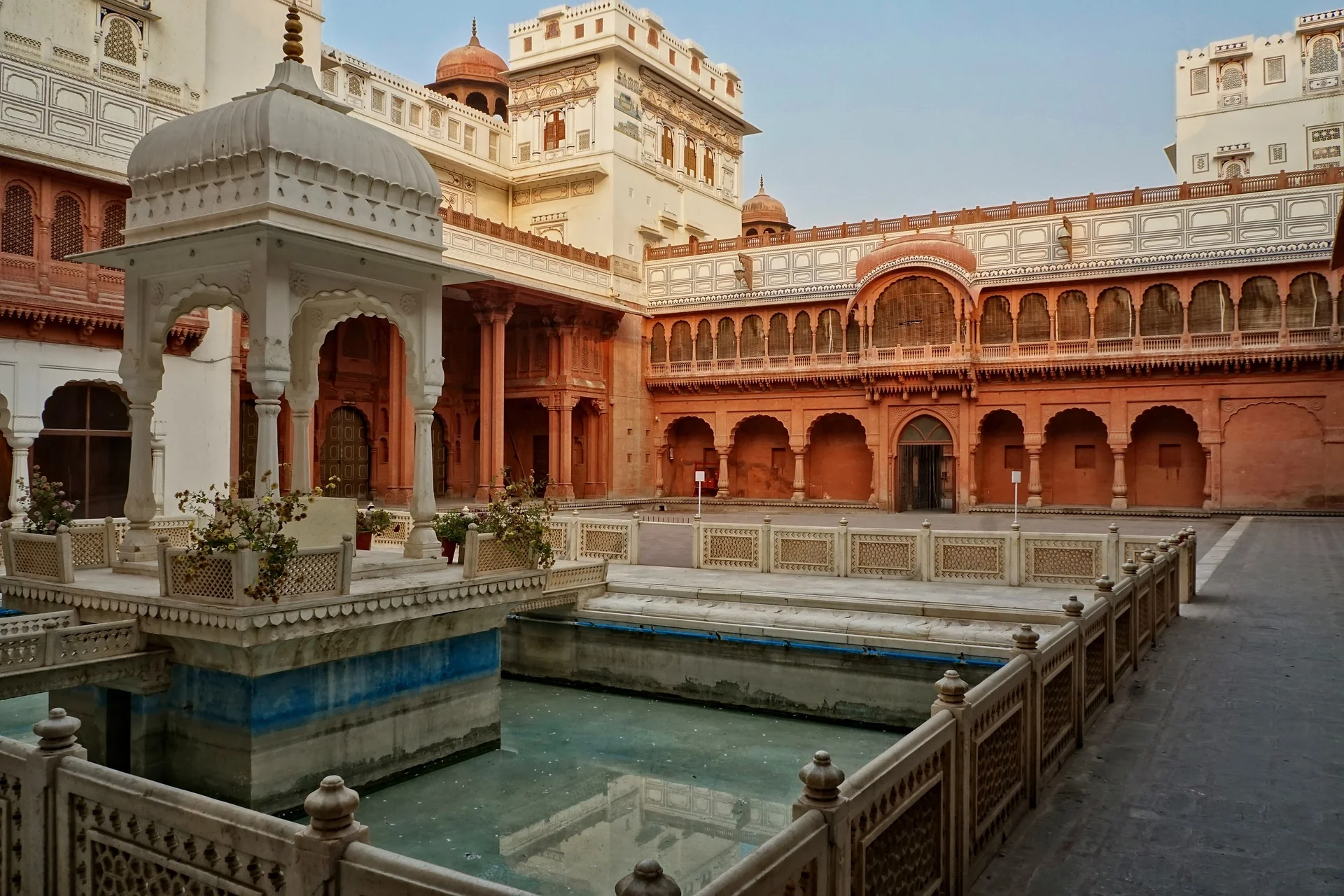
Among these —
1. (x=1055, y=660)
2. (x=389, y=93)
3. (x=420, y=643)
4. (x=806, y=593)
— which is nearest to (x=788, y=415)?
(x=389, y=93)

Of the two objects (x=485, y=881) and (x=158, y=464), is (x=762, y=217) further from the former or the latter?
(x=485, y=881)

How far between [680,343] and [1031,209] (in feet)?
39.0

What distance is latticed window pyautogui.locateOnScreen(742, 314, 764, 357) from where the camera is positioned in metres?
32.1

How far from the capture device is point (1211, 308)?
26234 mm

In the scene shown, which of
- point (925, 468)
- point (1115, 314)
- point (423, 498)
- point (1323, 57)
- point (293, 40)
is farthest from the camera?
point (1323, 57)

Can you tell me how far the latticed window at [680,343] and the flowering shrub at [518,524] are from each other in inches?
913

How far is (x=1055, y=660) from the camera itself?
5688mm

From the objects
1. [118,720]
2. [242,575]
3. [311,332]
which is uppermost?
[311,332]

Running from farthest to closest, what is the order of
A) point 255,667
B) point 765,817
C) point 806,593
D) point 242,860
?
point 806,593
point 765,817
point 255,667
point 242,860

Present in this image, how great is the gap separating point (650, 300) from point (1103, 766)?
28.9 meters

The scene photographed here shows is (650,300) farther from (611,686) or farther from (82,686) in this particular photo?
(82,686)

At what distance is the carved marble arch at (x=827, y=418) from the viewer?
30823 mm

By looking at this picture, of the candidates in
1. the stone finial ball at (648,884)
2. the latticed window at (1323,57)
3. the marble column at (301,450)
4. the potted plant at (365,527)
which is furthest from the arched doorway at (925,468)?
the stone finial ball at (648,884)

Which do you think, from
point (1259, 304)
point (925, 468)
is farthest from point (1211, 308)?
point (925, 468)
